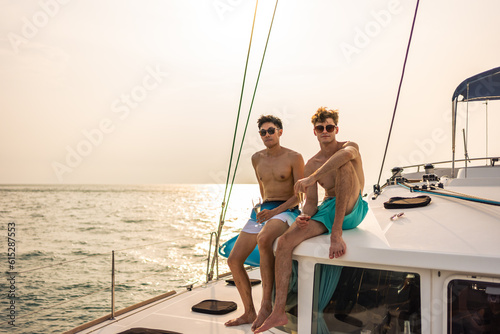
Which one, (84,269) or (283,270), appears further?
(84,269)

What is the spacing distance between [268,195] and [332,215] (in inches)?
50.5

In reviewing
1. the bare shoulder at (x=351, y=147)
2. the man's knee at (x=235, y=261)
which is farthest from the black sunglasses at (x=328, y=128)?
the man's knee at (x=235, y=261)

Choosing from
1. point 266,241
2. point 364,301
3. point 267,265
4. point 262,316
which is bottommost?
point 262,316

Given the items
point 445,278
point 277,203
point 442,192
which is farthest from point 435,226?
point 277,203

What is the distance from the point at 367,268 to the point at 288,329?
3.02ft

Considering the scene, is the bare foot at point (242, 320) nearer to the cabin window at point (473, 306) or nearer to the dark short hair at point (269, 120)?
the dark short hair at point (269, 120)

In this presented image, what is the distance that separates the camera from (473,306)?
9.04ft

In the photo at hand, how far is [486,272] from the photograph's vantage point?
2.64m

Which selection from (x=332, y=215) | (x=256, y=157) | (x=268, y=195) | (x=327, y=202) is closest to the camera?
(x=332, y=215)

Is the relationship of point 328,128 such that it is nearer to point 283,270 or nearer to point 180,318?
point 283,270

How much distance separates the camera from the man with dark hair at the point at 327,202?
3.40 m

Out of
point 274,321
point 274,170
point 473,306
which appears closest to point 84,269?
point 274,170

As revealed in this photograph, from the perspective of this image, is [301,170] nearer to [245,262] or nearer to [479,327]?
[245,262]

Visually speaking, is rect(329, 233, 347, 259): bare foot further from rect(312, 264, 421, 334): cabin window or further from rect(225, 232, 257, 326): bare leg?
rect(225, 232, 257, 326): bare leg
